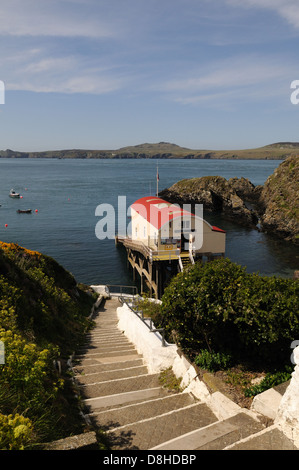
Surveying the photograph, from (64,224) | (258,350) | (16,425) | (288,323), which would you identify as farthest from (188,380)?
(64,224)

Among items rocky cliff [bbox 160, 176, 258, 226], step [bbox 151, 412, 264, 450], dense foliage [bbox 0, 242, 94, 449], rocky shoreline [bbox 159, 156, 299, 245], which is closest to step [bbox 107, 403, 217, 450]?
step [bbox 151, 412, 264, 450]

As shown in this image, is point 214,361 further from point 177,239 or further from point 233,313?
point 177,239

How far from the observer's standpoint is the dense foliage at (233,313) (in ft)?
28.4

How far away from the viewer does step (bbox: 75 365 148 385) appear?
395 inches

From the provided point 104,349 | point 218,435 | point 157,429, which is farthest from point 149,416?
point 104,349

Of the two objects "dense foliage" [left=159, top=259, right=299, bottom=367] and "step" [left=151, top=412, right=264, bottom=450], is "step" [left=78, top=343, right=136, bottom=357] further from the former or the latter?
"step" [left=151, top=412, right=264, bottom=450]

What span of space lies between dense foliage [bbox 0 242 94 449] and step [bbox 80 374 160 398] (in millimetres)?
774

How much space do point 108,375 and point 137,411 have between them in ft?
8.53

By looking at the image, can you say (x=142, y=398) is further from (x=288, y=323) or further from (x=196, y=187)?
(x=196, y=187)

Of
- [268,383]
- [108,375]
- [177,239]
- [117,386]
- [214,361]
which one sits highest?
[177,239]

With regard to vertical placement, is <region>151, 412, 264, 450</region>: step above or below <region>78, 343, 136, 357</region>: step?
above

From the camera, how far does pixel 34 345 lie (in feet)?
24.0

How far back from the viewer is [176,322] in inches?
413
